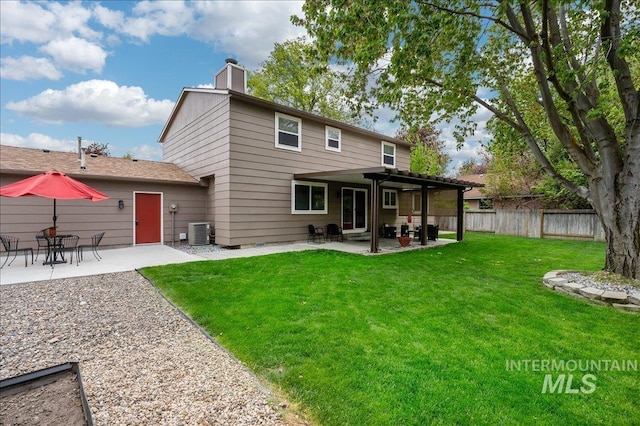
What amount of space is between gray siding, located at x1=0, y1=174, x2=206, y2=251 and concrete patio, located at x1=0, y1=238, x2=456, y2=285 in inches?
24.4

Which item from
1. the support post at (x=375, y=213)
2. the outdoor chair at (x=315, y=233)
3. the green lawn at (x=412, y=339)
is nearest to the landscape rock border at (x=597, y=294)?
the green lawn at (x=412, y=339)

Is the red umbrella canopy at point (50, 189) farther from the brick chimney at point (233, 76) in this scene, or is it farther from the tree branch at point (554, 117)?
the tree branch at point (554, 117)

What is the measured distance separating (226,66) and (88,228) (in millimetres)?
6946

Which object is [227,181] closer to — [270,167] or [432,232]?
[270,167]

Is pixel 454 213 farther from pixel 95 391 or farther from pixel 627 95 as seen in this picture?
pixel 95 391

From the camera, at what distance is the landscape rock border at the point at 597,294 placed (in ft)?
14.3

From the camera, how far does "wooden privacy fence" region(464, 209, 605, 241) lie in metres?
12.3

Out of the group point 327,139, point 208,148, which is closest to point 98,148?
point 208,148

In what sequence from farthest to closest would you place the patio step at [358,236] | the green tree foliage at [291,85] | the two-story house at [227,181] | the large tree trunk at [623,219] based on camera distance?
the green tree foliage at [291,85], the patio step at [358,236], the two-story house at [227,181], the large tree trunk at [623,219]

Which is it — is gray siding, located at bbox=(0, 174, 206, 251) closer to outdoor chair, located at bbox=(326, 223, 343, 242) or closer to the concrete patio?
the concrete patio

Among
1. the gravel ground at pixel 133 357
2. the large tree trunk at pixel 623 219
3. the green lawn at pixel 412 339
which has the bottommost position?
the gravel ground at pixel 133 357

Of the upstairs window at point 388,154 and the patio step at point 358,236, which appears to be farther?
the upstairs window at point 388,154

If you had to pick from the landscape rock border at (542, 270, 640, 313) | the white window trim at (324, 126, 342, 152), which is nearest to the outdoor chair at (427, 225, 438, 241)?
the white window trim at (324, 126, 342, 152)

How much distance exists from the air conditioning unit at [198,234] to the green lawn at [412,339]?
3739mm
